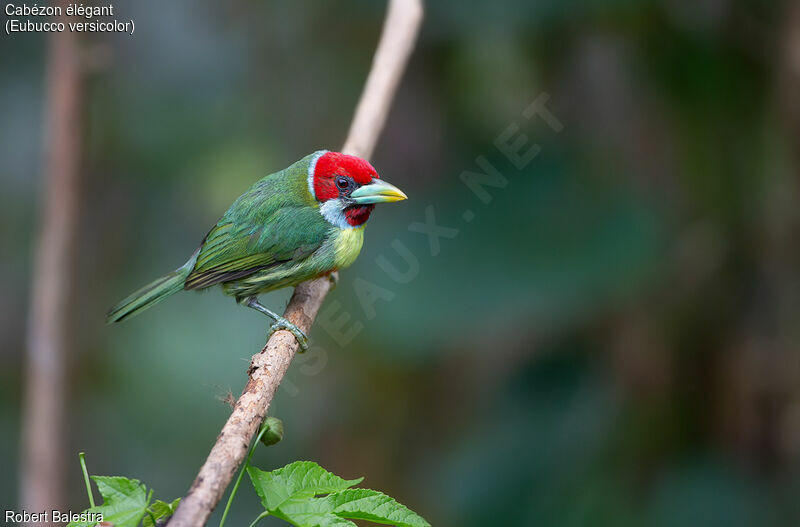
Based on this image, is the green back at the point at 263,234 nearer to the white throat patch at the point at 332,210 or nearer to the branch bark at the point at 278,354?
the white throat patch at the point at 332,210

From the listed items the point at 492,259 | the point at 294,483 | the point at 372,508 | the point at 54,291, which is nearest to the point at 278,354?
the point at 294,483

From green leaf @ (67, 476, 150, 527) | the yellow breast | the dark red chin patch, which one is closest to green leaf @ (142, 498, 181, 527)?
green leaf @ (67, 476, 150, 527)

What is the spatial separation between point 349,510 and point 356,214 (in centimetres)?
177

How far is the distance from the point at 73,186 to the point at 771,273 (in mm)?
2925

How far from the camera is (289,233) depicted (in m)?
3.00

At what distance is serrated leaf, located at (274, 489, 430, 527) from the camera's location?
1417mm

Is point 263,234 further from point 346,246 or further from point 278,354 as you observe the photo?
point 278,354

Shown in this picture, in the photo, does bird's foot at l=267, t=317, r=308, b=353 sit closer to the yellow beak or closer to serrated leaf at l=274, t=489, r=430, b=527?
the yellow beak

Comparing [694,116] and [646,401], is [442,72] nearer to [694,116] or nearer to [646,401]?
[694,116]

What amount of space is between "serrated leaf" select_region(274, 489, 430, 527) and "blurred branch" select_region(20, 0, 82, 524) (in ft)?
6.30

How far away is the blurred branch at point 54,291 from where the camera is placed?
310 cm

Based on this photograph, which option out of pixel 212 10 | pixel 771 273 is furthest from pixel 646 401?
pixel 212 10

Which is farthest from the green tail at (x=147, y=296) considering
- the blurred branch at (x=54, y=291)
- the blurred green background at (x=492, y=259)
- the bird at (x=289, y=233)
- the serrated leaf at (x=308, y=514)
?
the serrated leaf at (x=308, y=514)

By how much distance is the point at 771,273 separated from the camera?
342 centimetres
